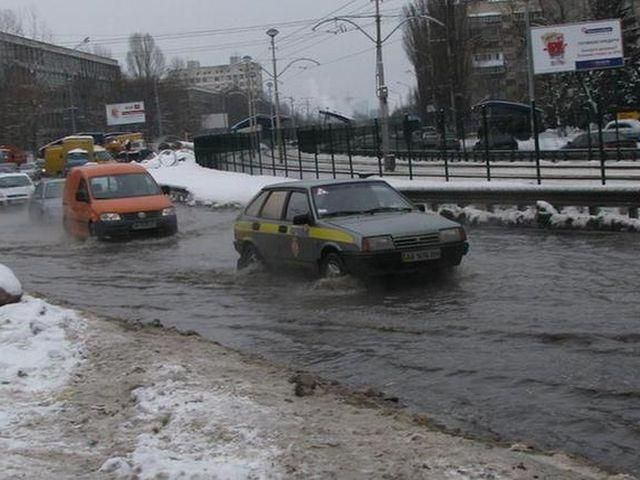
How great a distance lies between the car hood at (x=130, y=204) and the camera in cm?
1873

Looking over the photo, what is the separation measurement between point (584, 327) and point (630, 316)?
2.05ft

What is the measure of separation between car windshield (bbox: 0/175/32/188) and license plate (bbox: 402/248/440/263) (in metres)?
24.9

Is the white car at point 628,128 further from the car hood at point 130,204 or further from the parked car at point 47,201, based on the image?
the car hood at point 130,204

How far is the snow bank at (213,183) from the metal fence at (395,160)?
173 cm

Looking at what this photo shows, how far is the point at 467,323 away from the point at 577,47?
119 feet

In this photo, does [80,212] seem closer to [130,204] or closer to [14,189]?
[130,204]

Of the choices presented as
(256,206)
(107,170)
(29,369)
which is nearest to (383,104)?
(107,170)

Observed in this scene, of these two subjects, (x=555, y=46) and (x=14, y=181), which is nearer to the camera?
(x=14, y=181)

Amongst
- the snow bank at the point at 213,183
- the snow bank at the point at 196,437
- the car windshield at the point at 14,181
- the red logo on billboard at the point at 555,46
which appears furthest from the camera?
the red logo on billboard at the point at 555,46

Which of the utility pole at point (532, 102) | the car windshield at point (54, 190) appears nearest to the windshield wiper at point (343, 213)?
the utility pole at point (532, 102)

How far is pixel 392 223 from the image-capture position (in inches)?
419

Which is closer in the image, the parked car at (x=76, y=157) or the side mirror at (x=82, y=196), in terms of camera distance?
the side mirror at (x=82, y=196)

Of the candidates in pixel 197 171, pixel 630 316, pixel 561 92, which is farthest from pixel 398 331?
pixel 561 92

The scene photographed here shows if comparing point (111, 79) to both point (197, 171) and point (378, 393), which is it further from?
point (378, 393)
